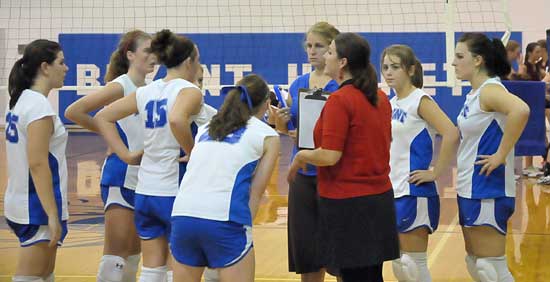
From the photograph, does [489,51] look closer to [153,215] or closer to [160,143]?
[160,143]

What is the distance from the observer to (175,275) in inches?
168

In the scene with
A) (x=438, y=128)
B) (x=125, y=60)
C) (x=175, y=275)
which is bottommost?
(x=175, y=275)

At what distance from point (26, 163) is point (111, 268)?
872 mm

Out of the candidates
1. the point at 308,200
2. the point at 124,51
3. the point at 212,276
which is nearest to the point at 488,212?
the point at 308,200

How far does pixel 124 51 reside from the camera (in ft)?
17.6

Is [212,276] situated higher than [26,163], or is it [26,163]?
[26,163]

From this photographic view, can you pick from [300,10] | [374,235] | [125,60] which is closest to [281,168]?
[300,10]

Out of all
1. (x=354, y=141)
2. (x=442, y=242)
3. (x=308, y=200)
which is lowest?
(x=442, y=242)

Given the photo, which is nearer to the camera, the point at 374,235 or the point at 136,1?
the point at 374,235

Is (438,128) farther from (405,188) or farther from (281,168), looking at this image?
(281,168)

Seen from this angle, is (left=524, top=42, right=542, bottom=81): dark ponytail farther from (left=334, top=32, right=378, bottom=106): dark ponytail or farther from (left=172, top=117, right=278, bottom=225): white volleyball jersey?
(left=172, top=117, right=278, bottom=225): white volleyball jersey

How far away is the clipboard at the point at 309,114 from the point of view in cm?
478

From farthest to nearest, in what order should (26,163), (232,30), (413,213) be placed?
(232,30), (413,213), (26,163)

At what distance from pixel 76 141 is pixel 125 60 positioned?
472 inches
